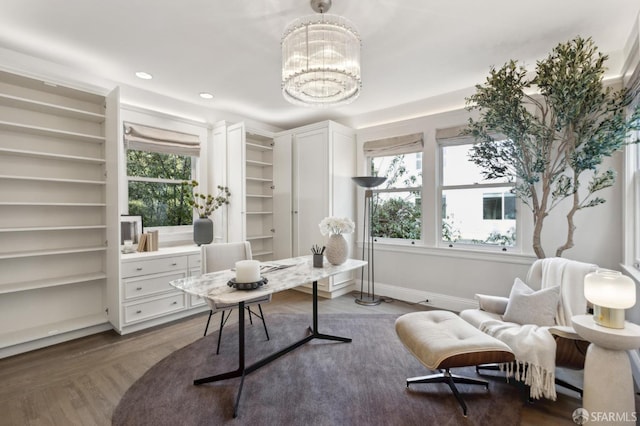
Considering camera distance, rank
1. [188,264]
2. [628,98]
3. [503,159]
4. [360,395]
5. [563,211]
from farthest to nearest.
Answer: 1. [188,264]
2. [563,211]
3. [503,159]
4. [628,98]
5. [360,395]

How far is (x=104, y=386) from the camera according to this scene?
6.91 feet

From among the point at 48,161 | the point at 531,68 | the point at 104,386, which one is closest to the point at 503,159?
the point at 531,68

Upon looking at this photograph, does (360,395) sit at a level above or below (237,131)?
→ below

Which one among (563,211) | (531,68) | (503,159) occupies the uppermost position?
(531,68)

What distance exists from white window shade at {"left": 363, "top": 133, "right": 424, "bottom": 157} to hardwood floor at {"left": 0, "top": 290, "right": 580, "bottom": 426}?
9.45 ft

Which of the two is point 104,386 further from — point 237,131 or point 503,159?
point 503,159

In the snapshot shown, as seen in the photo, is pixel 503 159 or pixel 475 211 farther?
pixel 475 211

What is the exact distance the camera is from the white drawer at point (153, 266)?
301 cm

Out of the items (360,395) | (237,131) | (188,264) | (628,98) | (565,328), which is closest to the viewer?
(565,328)

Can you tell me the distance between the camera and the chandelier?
2.00 m

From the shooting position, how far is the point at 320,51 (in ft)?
6.67

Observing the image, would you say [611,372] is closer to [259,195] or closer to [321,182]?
[321,182]

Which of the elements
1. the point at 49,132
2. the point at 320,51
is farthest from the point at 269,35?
the point at 49,132

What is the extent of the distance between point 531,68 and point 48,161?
5.02 m
